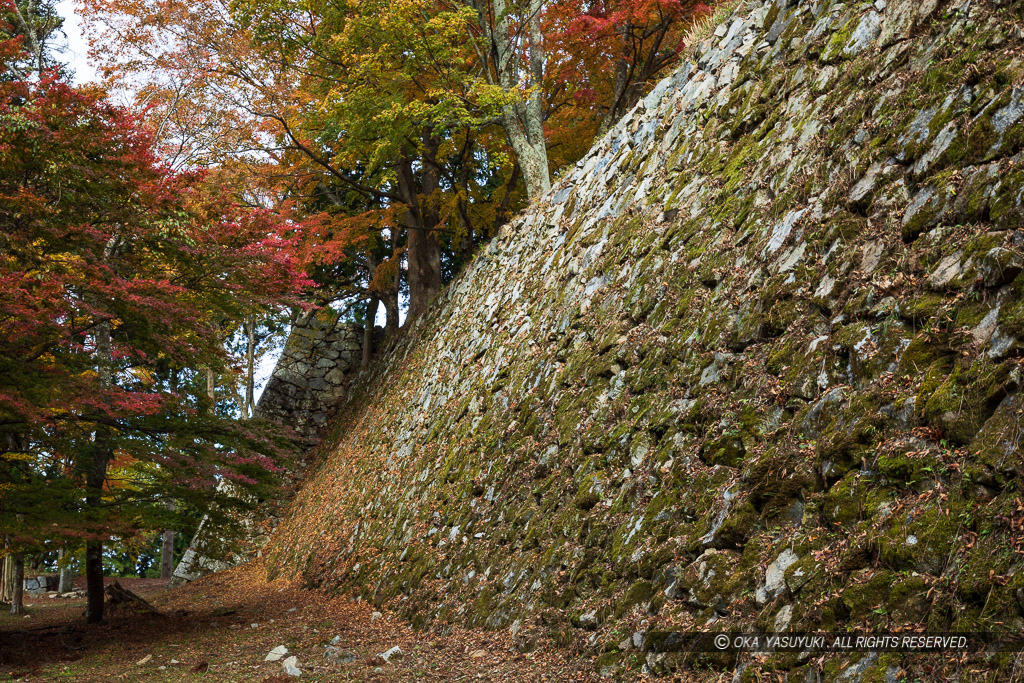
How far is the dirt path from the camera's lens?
5.85 metres

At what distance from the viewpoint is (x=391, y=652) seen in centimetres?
684

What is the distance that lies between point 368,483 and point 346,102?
7.60 m

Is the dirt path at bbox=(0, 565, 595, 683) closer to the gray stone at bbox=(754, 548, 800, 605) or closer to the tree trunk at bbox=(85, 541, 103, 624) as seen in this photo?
the tree trunk at bbox=(85, 541, 103, 624)

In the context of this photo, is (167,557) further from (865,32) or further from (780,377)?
(865,32)

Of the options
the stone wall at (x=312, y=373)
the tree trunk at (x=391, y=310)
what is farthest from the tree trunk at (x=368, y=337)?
the tree trunk at (x=391, y=310)

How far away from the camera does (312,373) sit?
21.9 metres

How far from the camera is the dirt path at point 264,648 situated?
585 centimetres

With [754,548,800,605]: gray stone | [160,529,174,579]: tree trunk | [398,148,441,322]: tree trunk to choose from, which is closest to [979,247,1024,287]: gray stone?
[754,548,800,605]: gray stone

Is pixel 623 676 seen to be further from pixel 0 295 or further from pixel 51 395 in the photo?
pixel 0 295

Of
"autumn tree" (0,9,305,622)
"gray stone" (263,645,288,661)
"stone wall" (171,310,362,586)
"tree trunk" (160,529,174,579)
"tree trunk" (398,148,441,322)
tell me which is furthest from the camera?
"tree trunk" (160,529,174,579)

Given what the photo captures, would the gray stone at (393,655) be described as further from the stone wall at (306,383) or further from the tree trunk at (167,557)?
the tree trunk at (167,557)

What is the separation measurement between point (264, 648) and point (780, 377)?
23.2 feet

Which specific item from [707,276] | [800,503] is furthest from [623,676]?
[707,276]

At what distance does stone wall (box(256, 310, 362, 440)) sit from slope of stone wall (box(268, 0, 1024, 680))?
1314 centimetres
